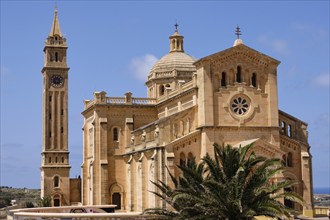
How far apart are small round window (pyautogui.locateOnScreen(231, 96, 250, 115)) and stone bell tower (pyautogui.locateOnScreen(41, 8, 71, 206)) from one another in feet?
100

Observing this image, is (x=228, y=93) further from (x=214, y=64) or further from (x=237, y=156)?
(x=237, y=156)

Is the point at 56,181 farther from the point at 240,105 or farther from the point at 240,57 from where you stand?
the point at 240,57

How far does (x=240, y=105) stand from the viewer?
53.3 m

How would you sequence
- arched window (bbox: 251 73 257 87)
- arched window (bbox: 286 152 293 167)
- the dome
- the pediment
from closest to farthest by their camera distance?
the pediment → arched window (bbox: 251 73 257 87) → arched window (bbox: 286 152 293 167) → the dome

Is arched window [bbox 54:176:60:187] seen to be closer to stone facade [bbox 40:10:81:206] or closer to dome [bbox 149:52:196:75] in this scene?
stone facade [bbox 40:10:81:206]

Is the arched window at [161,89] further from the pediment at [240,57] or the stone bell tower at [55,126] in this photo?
the pediment at [240,57]

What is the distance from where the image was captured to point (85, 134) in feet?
237

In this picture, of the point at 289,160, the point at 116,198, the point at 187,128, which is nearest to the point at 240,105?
the point at 187,128

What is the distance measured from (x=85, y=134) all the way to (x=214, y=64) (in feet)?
79.2

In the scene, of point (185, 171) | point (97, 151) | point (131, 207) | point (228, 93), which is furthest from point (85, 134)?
point (185, 171)

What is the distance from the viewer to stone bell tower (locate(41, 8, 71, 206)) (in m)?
77.0

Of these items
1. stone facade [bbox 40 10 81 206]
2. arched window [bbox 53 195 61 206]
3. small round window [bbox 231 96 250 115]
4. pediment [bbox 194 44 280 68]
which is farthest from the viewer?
stone facade [bbox 40 10 81 206]

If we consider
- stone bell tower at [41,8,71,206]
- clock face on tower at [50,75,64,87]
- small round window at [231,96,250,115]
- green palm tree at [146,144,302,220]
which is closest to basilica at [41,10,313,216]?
small round window at [231,96,250,115]

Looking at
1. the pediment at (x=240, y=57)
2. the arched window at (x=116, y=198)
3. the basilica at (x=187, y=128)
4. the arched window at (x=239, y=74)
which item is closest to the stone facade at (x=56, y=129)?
the basilica at (x=187, y=128)
